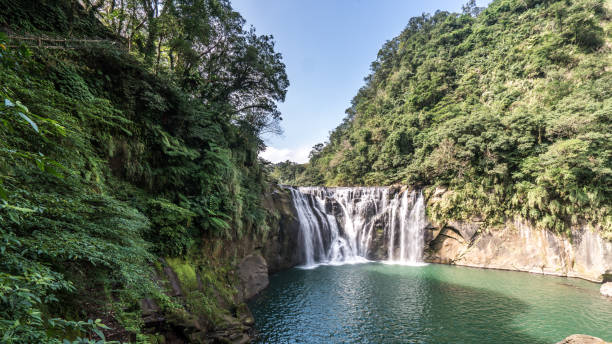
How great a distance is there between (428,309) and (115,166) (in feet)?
36.1

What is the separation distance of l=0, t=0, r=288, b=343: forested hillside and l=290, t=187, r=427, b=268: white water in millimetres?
6610

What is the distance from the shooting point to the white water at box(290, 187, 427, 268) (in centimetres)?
1684

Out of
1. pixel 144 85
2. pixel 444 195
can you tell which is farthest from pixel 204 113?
pixel 444 195

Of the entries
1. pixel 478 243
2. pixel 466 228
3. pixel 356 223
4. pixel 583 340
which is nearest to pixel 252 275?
pixel 583 340

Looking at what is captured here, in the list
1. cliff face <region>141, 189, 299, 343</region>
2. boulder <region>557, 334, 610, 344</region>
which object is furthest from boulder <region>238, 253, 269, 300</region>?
boulder <region>557, 334, 610, 344</region>

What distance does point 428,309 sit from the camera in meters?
8.57


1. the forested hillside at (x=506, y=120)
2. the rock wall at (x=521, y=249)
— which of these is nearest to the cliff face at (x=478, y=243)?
the rock wall at (x=521, y=249)

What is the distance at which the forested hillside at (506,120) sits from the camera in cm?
1283

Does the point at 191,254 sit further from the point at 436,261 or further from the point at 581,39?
the point at 581,39

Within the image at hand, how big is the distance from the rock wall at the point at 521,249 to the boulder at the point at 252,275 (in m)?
12.6

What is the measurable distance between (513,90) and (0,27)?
31.4 m

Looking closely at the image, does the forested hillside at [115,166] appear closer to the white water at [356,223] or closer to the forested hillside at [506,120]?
the white water at [356,223]

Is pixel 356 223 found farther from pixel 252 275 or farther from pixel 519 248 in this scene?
pixel 252 275

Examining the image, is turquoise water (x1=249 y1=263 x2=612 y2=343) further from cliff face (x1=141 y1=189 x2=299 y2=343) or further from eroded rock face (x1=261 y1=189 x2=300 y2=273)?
eroded rock face (x1=261 y1=189 x2=300 y2=273)
